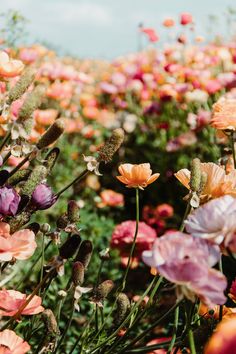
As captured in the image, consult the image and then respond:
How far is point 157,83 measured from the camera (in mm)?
3852

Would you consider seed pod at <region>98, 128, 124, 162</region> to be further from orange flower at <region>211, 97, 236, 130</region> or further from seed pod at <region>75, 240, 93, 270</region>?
orange flower at <region>211, 97, 236, 130</region>

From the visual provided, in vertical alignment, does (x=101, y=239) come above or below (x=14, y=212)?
below

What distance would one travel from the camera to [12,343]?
89cm

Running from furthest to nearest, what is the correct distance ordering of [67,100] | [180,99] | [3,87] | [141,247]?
[67,100]
[180,99]
[141,247]
[3,87]

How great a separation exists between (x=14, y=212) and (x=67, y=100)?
2.62 metres

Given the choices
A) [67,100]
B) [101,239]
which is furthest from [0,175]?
[67,100]

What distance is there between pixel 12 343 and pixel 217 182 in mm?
407

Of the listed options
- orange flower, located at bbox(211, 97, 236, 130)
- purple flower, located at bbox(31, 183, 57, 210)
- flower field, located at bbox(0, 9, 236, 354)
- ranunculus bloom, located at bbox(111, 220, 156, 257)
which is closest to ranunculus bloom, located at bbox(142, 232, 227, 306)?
flower field, located at bbox(0, 9, 236, 354)

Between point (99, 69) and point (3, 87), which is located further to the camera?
point (99, 69)

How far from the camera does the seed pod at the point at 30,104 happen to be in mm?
917

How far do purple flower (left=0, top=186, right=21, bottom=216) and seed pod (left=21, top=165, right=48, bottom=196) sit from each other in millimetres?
53

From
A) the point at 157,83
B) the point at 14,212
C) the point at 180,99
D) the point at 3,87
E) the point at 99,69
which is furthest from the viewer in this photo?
the point at 99,69

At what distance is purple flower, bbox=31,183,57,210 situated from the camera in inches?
38.7

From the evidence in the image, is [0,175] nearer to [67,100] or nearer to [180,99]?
[180,99]
